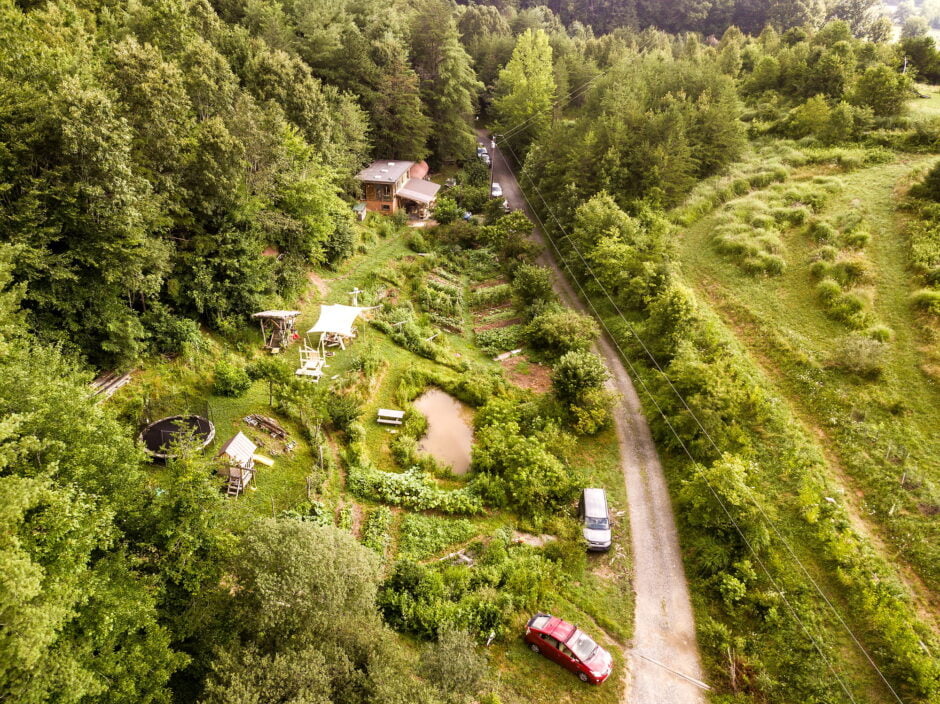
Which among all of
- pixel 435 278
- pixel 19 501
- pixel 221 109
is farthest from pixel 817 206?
pixel 19 501

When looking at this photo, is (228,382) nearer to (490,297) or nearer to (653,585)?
(653,585)

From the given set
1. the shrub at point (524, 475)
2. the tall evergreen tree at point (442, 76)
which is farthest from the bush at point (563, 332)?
the tall evergreen tree at point (442, 76)

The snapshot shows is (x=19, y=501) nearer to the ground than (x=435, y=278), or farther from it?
farther from it

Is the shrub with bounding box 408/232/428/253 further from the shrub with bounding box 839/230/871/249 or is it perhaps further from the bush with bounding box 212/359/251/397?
the shrub with bounding box 839/230/871/249

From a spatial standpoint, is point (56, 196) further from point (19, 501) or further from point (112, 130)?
point (19, 501)

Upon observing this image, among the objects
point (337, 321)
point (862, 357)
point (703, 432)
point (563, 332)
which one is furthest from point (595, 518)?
point (862, 357)

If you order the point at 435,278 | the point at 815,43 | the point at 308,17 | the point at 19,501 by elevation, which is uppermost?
the point at 815,43

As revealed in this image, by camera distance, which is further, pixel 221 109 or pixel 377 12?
pixel 377 12
